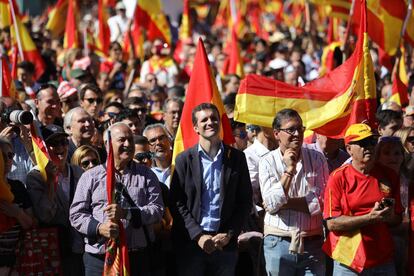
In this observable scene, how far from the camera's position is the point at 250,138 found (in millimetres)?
10039

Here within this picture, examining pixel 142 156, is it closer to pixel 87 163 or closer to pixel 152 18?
pixel 87 163

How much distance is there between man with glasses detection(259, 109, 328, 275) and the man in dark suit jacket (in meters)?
0.21

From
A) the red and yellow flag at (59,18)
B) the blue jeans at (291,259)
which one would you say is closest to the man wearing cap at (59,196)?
the blue jeans at (291,259)

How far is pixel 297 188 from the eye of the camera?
8.10m

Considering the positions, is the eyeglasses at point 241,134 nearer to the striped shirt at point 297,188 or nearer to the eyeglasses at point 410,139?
the eyeglasses at point 410,139

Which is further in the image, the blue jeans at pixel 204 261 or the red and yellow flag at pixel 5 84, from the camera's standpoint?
the red and yellow flag at pixel 5 84

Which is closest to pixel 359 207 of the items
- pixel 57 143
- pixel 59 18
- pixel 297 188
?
pixel 297 188

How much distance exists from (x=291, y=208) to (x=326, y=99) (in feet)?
4.85

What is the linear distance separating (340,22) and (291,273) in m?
10.6

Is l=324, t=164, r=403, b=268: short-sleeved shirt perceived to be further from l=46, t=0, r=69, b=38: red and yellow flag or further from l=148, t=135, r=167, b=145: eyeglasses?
l=46, t=0, r=69, b=38: red and yellow flag

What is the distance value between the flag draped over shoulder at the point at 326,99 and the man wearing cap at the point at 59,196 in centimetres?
157

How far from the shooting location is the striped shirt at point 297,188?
26.3 ft

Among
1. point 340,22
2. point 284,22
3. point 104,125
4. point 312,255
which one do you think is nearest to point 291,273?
point 312,255

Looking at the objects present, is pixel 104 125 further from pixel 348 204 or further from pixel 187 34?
pixel 187 34
